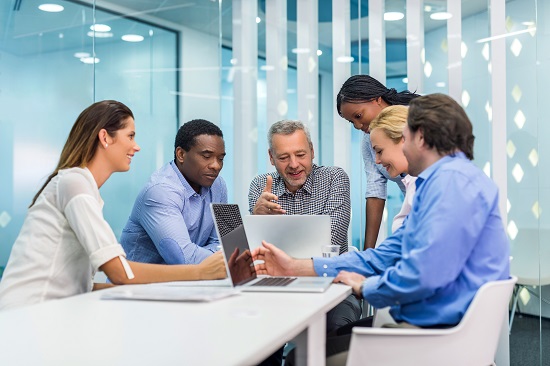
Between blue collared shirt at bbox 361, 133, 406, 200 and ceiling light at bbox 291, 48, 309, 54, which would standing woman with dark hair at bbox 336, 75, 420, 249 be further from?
ceiling light at bbox 291, 48, 309, 54

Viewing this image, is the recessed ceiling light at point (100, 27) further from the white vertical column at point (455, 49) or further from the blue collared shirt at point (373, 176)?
the white vertical column at point (455, 49)

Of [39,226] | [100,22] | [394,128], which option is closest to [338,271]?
[394,128]

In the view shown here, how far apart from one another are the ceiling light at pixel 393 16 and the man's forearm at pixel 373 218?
4.31ft

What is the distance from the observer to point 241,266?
2.44 m

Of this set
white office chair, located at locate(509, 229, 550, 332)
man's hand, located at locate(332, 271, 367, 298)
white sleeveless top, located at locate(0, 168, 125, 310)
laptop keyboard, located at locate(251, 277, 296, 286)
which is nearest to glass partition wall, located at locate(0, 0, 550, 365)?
A: white office chair, located at locate(509, 229, 550, 332)

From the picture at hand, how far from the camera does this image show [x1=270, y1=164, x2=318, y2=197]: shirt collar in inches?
145

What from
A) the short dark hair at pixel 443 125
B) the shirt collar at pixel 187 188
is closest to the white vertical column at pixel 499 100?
the shirt collar at pixel 187 188

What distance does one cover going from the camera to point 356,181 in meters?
4.75

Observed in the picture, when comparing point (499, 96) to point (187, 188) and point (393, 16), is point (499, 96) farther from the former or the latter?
point (187, 188)

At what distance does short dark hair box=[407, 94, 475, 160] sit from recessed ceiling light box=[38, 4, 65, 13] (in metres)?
2.63

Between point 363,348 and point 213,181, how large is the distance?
73.9 inches

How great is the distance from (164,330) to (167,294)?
50 centimetres

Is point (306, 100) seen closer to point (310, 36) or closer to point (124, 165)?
point (310, 36)

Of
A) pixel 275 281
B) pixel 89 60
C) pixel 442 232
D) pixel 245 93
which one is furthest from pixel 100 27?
pixel 442 232
